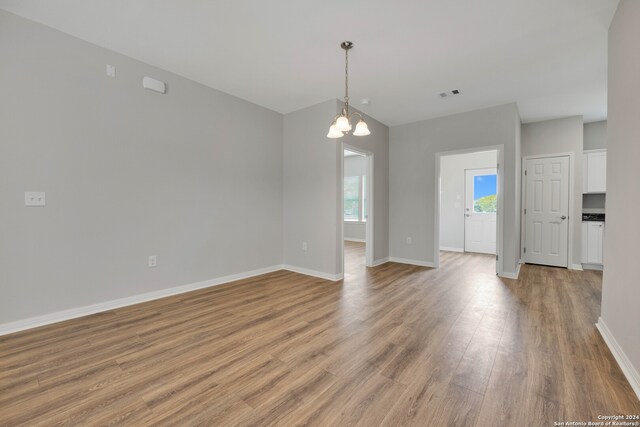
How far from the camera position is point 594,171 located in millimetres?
5078

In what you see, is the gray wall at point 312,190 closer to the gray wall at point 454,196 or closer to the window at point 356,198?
the gray wall at point 454,196

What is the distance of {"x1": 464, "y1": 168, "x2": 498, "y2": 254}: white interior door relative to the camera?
6.36 meters

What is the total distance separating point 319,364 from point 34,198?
299 centimetres

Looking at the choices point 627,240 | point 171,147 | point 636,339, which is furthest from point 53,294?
point 627,240

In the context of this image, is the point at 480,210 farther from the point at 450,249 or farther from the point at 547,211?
the point at 547,211

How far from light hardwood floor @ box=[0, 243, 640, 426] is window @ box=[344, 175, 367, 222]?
548 cm

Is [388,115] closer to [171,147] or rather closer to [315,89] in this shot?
[315,89]

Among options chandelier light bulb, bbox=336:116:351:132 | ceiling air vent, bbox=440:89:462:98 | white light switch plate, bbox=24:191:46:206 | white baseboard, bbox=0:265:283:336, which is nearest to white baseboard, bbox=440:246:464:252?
ceiling air vent, bbox=440:89:462:98

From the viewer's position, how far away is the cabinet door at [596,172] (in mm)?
5008

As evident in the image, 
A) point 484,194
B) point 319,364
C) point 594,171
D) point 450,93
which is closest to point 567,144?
point 594,171

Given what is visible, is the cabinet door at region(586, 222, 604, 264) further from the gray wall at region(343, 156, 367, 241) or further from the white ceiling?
the gray wall at region(343, 156, 367, 241)

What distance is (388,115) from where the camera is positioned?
489 centimetres

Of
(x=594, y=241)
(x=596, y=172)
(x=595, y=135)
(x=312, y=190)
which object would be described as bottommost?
(x=594, y=241)

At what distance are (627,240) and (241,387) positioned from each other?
2.85 meters
